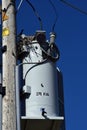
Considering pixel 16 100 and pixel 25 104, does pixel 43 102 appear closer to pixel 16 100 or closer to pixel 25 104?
pixel 25 104

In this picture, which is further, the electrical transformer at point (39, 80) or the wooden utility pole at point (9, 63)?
the electrical transformer at point (39, 80)

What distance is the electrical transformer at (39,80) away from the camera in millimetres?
8039

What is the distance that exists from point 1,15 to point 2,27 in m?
0.28

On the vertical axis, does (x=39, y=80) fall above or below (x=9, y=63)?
below

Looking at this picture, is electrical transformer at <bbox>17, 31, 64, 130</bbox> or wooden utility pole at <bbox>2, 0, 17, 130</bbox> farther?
electrical transformer at <bbox>17, 31, 64, 130</bbox>

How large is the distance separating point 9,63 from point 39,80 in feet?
3.12

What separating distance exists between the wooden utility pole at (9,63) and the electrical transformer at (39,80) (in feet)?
1.19

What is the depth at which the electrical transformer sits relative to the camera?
8039mm

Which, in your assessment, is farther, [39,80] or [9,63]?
[39,80]

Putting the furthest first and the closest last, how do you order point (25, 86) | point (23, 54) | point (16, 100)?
point (23, 54) < point (25, 86) < point (16, 100)

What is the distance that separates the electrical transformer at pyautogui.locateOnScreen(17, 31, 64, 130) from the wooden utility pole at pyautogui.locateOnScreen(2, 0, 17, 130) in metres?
0.36

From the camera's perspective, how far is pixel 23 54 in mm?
8438

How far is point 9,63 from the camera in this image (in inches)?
298

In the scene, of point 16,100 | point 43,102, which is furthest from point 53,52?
point 16,100
